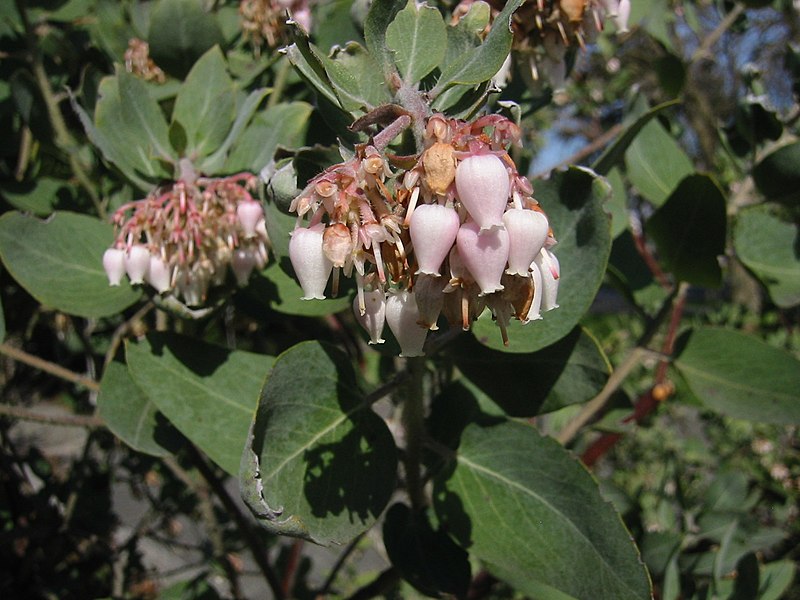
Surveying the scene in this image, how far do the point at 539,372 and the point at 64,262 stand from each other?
2.99ft

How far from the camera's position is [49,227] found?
1300 mm

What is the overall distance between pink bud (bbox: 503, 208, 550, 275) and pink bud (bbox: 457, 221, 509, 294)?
0.04 feet

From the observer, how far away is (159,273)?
1.16 metres

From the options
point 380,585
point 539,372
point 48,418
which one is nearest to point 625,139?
point 539,372

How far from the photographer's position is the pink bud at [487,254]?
67 cm

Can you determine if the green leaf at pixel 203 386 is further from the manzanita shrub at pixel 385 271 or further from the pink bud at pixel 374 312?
the pink bud at pixel 374 312

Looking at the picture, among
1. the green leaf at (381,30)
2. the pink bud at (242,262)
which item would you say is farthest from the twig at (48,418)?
the green leaf at (381,30)

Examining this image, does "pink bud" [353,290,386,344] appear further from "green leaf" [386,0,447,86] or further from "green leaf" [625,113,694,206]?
"green leaf" [625,113,694,206]

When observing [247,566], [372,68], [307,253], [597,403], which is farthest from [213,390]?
[247,566]

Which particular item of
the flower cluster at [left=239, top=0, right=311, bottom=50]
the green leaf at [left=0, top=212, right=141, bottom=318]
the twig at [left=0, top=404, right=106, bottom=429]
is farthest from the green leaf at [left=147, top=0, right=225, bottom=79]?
the twig at [left=0, top=404, right=106, bottom=429]

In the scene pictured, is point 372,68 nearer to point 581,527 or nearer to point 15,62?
point 581,527

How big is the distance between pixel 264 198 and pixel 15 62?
1.15m

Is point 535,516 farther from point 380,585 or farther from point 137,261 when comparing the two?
point 137,261

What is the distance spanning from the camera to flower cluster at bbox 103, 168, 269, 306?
44.9 inches
